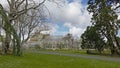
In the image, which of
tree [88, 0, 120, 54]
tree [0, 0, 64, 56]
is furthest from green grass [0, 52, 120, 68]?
tree [88, 0, 120, 54]

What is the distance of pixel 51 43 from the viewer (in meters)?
127

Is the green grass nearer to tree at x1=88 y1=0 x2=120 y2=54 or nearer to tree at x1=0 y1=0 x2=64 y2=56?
tree at x1=0 y1=0 x2=64 y2=56

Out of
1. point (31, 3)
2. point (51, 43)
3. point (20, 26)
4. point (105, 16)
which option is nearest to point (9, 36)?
point (31, 3)

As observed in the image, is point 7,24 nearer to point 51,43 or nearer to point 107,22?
point 107,22

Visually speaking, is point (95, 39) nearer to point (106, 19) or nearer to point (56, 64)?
point (106, 19)

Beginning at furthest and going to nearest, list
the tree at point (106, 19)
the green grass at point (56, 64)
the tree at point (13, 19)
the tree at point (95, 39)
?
the tree at point (95, 39) < the tree at point (106, 19) < the tree at point (13, 19) < the green grass at point (56, 64)

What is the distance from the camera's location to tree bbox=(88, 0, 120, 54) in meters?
43.3

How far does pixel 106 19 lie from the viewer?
43969 millimetres

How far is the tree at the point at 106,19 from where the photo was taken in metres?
43.3

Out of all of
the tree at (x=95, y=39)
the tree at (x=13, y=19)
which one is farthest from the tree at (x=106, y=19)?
the tree at (x=13, y=19)

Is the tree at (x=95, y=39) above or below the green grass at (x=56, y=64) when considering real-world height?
above

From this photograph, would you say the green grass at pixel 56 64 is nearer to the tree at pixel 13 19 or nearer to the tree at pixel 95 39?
the tree at pixel 13 19

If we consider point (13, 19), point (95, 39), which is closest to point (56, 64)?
point (13, 19)

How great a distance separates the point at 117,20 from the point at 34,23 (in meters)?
17.9
